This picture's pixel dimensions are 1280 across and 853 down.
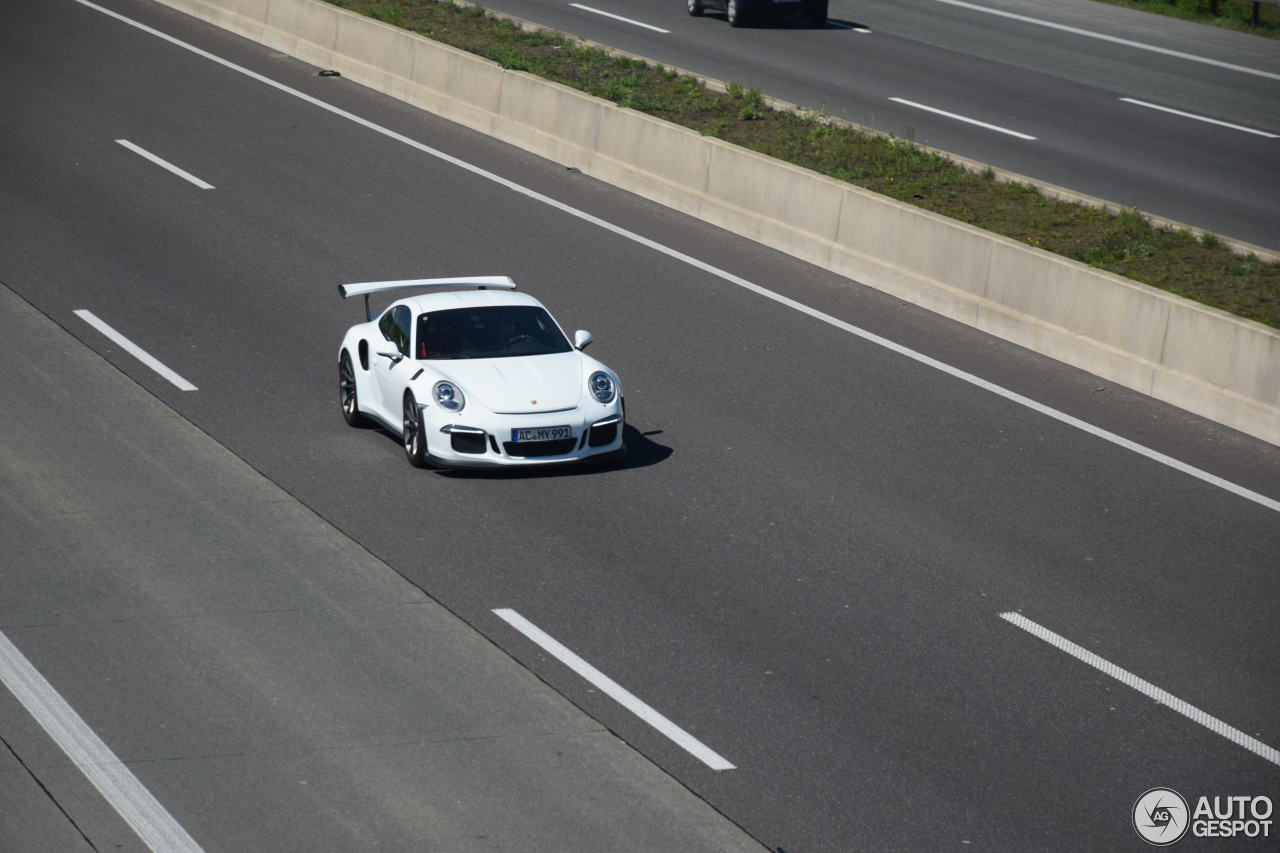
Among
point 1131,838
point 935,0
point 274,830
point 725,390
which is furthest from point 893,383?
point 935,0

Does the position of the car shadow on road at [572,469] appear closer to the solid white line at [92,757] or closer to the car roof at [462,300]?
the car roof at [462,300]

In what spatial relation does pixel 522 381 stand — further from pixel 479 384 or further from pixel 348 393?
pixel 348 393

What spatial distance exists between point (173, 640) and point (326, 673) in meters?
1.09

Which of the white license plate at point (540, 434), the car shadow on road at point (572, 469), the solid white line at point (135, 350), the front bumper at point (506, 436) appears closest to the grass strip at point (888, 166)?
the car shadow on road at point (572, 469)

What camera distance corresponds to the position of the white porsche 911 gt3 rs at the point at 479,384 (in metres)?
12.9

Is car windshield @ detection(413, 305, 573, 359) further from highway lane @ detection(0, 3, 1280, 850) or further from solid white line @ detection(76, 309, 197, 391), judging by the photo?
solid white line @ detection(76, 309, 197, 391)

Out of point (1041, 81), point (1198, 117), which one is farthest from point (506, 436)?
point (1041, 81)

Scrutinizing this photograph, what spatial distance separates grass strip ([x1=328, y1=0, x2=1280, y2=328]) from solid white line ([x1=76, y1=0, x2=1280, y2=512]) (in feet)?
7.14

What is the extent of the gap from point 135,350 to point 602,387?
541 centimetres

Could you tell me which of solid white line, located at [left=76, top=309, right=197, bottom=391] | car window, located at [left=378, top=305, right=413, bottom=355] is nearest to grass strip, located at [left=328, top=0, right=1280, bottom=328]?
car window, located at [left=378, top=305, right=413, bottom=355]

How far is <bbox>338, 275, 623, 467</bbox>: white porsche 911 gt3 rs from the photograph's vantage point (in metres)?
12.9

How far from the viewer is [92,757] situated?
27.8ft

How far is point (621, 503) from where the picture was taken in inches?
497

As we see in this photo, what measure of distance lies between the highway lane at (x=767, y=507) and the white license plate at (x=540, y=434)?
1.33ft
